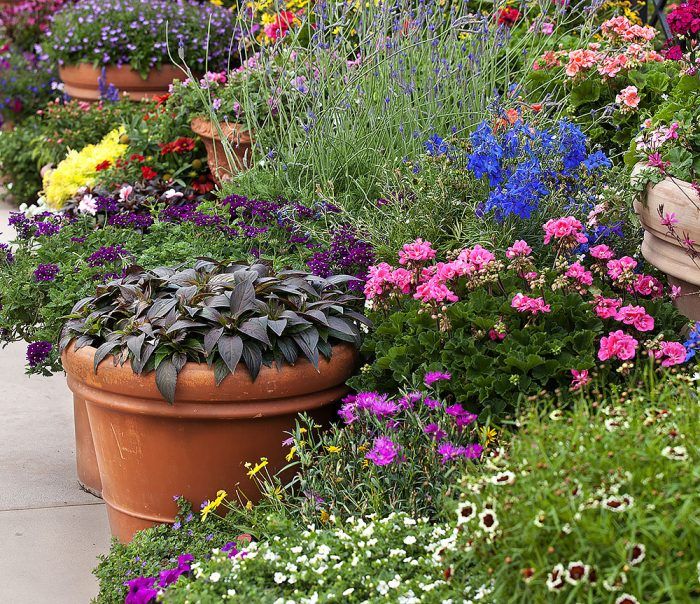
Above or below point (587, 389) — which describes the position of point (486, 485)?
above

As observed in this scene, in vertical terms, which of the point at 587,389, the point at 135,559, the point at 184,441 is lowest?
the point at 135,559

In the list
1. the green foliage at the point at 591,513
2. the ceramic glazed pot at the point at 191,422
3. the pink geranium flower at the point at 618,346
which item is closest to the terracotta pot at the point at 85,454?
the ceramic glazed pot at the point at 191,422

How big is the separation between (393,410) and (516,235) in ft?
2.88

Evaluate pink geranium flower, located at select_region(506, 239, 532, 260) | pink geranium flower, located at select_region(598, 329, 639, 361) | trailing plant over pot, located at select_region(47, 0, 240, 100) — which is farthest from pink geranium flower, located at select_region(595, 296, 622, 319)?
trailing plant over pot, located at select_region(47, 0, 240, 100)

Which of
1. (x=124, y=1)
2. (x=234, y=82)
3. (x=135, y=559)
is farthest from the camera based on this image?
(x=124, y=1)

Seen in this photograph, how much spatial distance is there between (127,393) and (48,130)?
15.5ft

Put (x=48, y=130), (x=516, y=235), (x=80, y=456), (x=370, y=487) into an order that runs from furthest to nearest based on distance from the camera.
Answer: (x=48, y=130), (x=80, y=456), (x=516, y=235), (x=370, y=487)

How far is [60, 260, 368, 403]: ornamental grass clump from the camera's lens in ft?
9.52

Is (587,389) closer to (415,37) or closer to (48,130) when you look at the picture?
(415,37)

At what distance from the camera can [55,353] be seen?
11.6ft

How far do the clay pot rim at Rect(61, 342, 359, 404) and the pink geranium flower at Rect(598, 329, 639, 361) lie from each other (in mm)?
802

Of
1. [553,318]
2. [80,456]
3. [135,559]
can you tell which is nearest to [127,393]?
[135,559]

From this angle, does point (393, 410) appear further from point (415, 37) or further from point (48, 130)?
point (48, 130)

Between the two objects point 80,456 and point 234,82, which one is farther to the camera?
point 234,82
